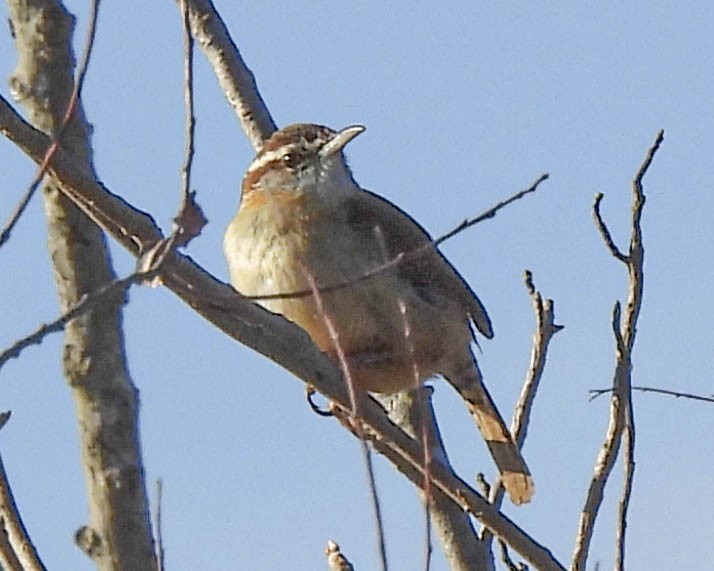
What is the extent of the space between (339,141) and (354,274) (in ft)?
2.38

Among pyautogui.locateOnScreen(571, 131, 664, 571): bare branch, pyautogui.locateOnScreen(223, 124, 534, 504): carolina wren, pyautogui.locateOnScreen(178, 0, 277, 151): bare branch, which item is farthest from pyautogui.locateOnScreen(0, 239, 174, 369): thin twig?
pyautogui.locateOnScreen(178, 0, 277, 151): bare branch

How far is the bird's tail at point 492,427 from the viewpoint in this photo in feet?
20.7

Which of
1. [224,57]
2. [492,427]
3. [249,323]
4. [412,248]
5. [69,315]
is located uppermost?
[224,57]

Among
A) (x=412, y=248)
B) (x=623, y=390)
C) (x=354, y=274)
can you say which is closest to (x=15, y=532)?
(x=623, y=390)

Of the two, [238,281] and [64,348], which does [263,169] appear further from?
[64,348]

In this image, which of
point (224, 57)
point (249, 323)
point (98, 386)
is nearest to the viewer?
point (98, 386)

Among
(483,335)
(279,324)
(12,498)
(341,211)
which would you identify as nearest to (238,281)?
(341,211)

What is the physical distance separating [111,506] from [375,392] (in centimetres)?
315

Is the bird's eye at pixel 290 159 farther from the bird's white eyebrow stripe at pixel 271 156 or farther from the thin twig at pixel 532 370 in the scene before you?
the thin twig at pixel 532 370

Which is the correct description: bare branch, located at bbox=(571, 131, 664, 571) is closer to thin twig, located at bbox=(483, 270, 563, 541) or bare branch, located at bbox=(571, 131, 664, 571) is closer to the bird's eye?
thin twig, located at bbox=(483, 270, 563, 541)

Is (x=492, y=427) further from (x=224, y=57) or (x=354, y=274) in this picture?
(x=224, y=57)

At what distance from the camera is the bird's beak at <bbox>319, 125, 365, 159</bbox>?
662 cm

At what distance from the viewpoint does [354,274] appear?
6.20 m

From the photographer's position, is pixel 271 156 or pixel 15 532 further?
pixel 271 156
